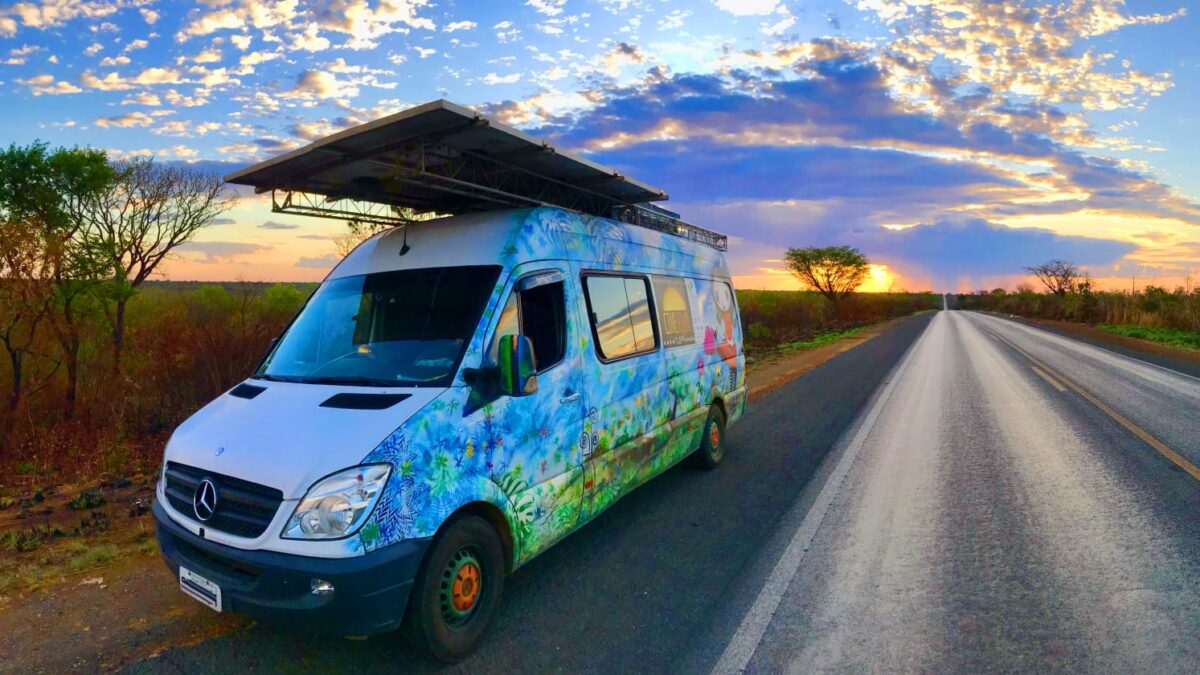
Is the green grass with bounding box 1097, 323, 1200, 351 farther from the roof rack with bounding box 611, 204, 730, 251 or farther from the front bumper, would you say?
the front bumper

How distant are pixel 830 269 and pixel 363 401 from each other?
51507 mm

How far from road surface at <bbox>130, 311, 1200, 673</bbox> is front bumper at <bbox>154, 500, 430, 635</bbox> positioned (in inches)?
20.1

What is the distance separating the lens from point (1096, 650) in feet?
10.6

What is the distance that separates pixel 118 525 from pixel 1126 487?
919 centimetres

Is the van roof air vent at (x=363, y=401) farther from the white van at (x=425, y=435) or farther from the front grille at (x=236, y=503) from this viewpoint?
the front grille at (x=236, y=503)

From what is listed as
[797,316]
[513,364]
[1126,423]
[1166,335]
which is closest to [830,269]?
[797,316]

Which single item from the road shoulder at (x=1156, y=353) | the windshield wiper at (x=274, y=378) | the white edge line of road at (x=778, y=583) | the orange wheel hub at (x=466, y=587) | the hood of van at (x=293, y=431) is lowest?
the white edge line of road at (x=778, y=583)

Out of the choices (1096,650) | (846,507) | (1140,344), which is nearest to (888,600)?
(1096,650)

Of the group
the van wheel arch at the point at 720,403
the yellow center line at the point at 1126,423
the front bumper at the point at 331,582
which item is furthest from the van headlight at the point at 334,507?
the yellow center line at the point at 1126,423

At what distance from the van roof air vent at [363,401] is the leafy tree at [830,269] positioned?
164ft

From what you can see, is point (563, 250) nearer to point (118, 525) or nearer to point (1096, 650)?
point (1096, 650)

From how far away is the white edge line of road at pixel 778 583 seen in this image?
3.23 metres

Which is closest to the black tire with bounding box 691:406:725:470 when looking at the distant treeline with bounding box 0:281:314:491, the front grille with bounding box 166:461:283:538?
the front grille with bounding box 166:461:283:538

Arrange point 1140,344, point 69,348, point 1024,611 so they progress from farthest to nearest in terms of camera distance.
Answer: point 1140,344 < point 69,348 < point 1024,611
